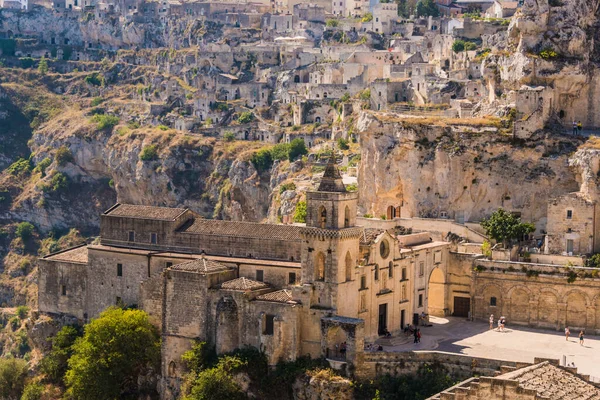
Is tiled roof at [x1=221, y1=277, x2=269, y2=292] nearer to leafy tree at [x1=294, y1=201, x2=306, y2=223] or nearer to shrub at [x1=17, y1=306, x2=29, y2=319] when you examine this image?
leafy tree at [x1=294, y1=201, x2=306, y2=223]

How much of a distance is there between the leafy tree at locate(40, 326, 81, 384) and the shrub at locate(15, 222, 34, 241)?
6691cm

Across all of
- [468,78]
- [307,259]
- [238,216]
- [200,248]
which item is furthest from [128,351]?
[238,216]

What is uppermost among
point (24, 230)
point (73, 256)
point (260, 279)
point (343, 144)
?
point (343, 144)

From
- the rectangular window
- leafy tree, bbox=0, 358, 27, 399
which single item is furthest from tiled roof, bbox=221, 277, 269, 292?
leafy tree, bbox=0, 358, 27, 399

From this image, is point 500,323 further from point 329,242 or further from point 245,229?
point 245,229

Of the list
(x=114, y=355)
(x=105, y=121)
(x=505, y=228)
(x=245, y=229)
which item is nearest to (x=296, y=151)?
(x=105, y=121)

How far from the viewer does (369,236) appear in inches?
A: 2657

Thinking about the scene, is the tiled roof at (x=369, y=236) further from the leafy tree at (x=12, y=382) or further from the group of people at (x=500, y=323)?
the leafy tree at (x=12, y=382)

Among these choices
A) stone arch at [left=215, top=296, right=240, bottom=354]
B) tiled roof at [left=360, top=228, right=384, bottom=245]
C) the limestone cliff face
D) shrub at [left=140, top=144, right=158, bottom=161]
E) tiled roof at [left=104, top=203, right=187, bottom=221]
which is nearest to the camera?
stone arch at [left=215, top=296, right=240, bottom=354]

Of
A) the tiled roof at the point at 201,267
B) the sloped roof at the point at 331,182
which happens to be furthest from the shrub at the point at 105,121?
the sloped roof at the point at 331,182

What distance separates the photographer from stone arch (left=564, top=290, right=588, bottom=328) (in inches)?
2721

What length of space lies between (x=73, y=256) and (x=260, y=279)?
49.3ft

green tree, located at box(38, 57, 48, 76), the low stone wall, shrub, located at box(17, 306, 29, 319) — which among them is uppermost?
green tree, located at box(38, 57, 48, 76)

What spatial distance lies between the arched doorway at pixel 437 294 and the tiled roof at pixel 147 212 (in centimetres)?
1414
